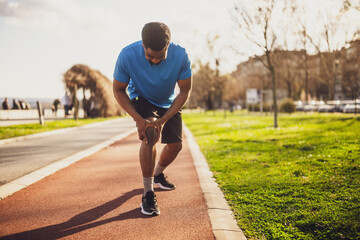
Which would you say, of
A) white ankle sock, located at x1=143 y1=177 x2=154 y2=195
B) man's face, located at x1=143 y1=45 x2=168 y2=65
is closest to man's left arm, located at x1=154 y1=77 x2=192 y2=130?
man's face, located at x1=143 y1=45 x2=168 y2=65

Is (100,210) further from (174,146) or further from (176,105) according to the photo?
(176,105)

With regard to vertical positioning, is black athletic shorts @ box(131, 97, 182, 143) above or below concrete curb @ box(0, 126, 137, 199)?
above

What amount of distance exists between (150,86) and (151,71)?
17cm

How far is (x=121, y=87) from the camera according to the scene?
301 centimetres

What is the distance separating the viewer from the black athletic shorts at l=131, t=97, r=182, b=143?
3.13 metres

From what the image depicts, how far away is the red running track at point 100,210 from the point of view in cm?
248

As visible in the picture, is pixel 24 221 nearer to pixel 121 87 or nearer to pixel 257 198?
pixel 121 87

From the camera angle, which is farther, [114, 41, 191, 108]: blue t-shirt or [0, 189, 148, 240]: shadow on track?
[114, 41, 191, 108]: blue t-shirt

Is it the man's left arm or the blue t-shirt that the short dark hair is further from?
the man's left arm

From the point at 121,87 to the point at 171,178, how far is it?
78.7 inches

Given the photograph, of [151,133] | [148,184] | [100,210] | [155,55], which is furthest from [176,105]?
[100,210]

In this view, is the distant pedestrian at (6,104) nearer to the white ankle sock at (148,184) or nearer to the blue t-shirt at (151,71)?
the blue t-shirt at (151,71)

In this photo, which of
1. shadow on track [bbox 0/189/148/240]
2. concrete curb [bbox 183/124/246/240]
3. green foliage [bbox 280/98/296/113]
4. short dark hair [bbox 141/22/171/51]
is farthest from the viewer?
green foliage [bbox 280/98/296/113]

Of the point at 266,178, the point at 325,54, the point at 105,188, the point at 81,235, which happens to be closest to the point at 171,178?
the point at 105,188
